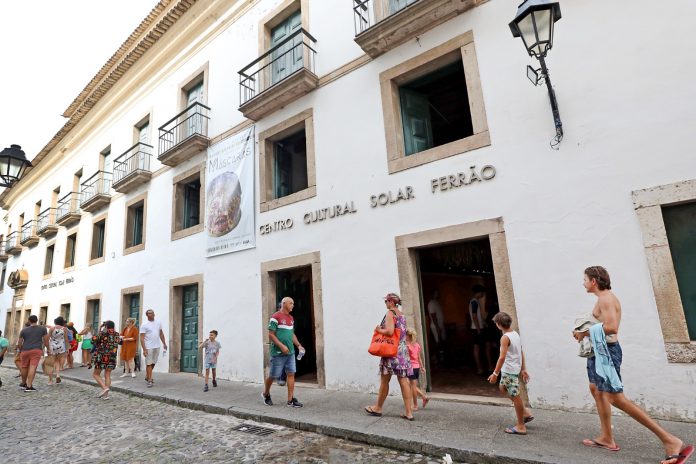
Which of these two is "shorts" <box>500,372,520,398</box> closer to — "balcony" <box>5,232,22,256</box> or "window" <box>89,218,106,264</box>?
"window" <box>89,218,106,264</box>

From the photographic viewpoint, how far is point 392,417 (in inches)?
188

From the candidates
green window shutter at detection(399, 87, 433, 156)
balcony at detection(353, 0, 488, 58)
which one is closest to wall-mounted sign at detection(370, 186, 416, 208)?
green window shutter at detection(399, 87, 433, 156)

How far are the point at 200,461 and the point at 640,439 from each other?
415 centimetres

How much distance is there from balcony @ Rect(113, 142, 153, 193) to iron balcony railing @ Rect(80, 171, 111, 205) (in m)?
1.30

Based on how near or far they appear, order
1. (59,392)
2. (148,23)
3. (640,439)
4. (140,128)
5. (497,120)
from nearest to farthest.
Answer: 1. (640,439)
2. (497,120)
3. (59,392)
4. (148,23)
5. (140,128)

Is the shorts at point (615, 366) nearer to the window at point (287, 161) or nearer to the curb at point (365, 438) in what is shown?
the curb at point (365, 438)

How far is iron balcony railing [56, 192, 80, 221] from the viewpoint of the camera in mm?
15656

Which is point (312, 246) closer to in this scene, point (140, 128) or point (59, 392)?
point (59, 392)

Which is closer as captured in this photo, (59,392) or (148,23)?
(59,392)

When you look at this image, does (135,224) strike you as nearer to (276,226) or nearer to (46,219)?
(276,226)

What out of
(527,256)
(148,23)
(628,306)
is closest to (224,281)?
(527,256)

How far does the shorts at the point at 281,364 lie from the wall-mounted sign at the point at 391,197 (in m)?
2.69

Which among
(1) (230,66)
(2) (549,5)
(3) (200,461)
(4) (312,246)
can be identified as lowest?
(3) (200,461)

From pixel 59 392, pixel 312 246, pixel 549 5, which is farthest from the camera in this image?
pixel 59 392
